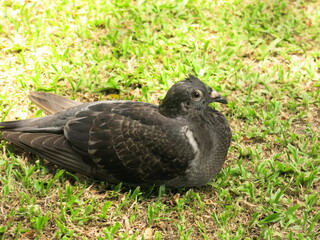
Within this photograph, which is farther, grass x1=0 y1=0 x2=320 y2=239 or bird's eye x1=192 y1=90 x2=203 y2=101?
bird's eye x1=192 y1=90 x2=203 y2=101

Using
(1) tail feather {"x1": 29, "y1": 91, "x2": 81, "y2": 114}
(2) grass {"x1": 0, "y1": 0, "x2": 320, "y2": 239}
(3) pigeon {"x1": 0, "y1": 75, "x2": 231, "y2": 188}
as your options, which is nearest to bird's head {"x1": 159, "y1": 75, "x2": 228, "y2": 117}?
(3) pigeon {"x1": 0, "y1": 75, "x2": 231, "y2": 188}

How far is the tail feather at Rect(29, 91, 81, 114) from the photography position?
5211 mm

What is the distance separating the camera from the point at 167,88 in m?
5.88

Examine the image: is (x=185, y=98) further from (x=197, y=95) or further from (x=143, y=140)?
(x=143, y=140)

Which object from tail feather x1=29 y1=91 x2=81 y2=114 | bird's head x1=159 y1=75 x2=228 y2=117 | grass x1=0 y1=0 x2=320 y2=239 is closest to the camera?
grass x1=0 y1=0 x2=320 y2=239

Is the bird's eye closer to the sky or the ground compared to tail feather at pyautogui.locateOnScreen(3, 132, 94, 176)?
closer to the sky

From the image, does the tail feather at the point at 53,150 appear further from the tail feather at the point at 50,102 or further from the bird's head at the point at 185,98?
the bird's head at the point at 185,98

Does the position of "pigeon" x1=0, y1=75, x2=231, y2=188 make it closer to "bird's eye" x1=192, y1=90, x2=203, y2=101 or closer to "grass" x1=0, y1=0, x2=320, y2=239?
"bird's eye" x1=192, y1=90, x2=203, y2=101

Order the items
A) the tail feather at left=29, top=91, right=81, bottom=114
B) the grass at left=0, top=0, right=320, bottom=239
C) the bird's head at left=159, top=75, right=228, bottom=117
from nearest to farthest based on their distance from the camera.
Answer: the grass at left=0, top=0, right=320, bottom=239, the bird's head at left=159, top=75, right=228, bottom=117, the tail feather at left=29, top=91, right=81, bottom=114

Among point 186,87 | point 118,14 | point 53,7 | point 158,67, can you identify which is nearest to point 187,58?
point 158,67

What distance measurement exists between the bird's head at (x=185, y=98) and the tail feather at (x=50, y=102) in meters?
1.27

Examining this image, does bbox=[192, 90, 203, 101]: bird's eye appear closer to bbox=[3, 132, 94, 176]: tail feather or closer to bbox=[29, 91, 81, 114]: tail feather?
bbox=[3, 132, 94, 176]: tail feather

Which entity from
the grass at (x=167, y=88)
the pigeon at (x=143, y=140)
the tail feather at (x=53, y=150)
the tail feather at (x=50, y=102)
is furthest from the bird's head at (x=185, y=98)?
the tail feather at (x=50, y=102)

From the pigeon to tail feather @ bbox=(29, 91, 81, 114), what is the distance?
36cm
